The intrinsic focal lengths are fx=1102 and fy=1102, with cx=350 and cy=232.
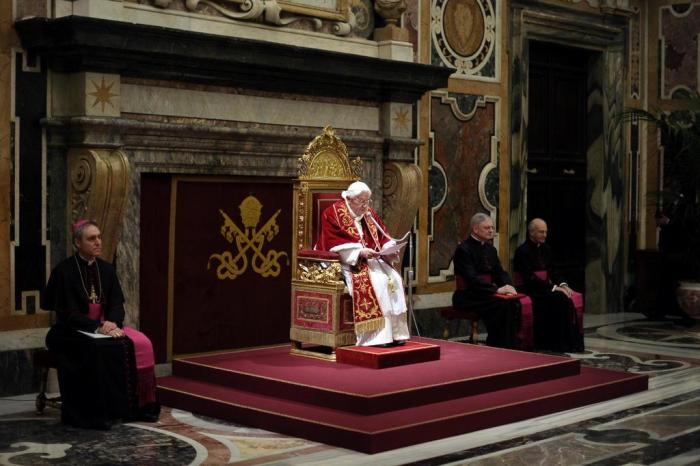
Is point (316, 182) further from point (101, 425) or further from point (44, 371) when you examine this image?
point (101, 425)

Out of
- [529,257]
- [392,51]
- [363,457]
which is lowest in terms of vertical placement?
[363,457]

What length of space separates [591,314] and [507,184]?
2233mm

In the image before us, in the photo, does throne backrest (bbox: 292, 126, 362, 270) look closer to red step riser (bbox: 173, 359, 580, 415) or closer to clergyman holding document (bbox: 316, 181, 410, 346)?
clergyman holding document (bbox: 316, 181, 410, 346)

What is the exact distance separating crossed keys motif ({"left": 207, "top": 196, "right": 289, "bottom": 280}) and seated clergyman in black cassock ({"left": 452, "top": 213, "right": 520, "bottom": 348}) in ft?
5.03

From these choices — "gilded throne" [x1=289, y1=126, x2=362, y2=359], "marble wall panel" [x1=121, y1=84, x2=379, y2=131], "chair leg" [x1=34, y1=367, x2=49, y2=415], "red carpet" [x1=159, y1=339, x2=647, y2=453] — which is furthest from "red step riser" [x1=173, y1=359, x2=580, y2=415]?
"marble wall panel" [x1=121, y1=84, x2=379, y2=131]

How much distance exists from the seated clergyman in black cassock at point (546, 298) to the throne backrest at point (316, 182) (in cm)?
220

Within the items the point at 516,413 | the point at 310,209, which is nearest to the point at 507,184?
the point at 310,209

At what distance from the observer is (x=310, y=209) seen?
25.6 feet

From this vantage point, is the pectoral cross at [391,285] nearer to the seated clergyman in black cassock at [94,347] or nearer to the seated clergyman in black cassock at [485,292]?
the seated clergyman in black cassock at [485,292]

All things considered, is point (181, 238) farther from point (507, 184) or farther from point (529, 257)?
point (507, 184)

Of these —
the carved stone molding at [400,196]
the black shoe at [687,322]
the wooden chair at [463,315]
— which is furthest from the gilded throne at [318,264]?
the black shoe at [687,322]

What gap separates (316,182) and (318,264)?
0.65m

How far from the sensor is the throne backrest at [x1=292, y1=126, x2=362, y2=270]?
7.80 m

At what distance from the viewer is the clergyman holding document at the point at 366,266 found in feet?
24.3
